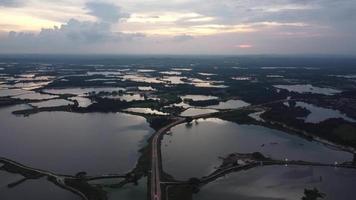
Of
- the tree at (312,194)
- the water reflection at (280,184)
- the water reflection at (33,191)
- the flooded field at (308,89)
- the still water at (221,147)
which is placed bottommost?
the water reflection at (33,191)

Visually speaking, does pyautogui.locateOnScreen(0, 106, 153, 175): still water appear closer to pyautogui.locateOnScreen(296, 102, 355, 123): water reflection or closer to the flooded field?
pyautogui.locateOnScreen(296, 102, 355, 123): water reflection

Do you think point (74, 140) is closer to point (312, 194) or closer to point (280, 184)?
point (280, 184)

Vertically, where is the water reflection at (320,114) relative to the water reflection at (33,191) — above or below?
above

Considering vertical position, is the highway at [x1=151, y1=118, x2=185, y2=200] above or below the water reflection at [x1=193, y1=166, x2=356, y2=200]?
above

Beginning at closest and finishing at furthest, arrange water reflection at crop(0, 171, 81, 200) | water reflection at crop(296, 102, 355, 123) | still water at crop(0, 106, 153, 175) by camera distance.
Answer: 1. water reflection at crop(0, 171, 81, 200)
2. still water at crop(0, 106, 153, 175)
3. water reflection at crop(296, 102, 355, 123)

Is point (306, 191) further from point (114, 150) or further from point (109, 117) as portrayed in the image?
point (109, 117)

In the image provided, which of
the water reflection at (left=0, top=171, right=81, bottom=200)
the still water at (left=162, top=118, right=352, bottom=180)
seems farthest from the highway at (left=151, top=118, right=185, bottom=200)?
the water reflection at (left=0, top=171, right=81, bottom=200)

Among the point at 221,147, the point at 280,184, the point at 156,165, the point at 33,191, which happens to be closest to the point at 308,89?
the point at 221,147

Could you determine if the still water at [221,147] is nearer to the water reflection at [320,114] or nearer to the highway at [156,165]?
the highway at [156,165]

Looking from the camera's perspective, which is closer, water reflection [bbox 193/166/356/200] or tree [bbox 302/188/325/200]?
tree [bbox 302/188/325/200]

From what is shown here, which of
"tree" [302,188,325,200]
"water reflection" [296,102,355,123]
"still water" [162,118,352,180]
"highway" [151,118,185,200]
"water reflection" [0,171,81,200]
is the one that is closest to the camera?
"tree" [302,188,325,200]

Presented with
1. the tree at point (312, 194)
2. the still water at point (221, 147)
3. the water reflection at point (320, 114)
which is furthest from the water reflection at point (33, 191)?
the water reflection at point (320, 114)

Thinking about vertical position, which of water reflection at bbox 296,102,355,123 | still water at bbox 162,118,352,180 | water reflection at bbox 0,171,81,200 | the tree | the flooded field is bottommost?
water reflection at bbox 0,171,81,200
